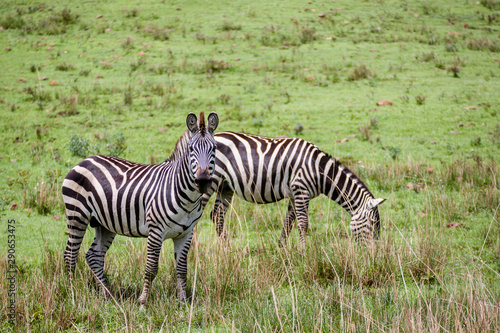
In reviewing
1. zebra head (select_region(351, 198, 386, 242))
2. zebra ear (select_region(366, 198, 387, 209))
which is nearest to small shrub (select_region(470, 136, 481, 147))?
zebra head (select_region(351, 198, 386, 242))

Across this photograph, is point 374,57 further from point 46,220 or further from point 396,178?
point 46,220

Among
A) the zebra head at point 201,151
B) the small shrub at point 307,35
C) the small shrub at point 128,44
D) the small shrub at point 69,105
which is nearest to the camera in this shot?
the zebra head at point 201,151

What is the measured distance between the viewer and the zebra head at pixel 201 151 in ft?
15.0

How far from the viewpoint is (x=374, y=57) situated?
66.3 ft

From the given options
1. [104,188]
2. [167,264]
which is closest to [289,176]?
[167,264]

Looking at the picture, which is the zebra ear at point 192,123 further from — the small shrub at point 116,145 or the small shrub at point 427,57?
the small shrub at point 427,57

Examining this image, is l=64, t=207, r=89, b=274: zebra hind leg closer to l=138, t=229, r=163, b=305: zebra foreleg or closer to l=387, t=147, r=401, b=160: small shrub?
l=138, t=229, r=163, b=305: zebra foreleg

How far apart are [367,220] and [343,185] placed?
34.1 inches

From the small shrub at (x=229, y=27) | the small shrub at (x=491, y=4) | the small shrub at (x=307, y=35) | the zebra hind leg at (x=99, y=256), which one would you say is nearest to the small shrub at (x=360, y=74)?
the small shrub at (x=307, y=35)

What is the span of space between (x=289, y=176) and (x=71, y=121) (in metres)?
8.60

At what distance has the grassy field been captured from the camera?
5082 mm

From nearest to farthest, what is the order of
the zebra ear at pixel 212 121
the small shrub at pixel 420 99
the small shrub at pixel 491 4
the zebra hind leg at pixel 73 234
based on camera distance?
the zebra ear at pixel 212 121 < the zebra hind leg at pixel 73 234 < the small shrub at pixel 420 99 < the small shrub at pixel 491 4

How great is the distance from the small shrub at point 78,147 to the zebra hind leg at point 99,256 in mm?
6327

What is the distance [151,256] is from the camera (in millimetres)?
5305
